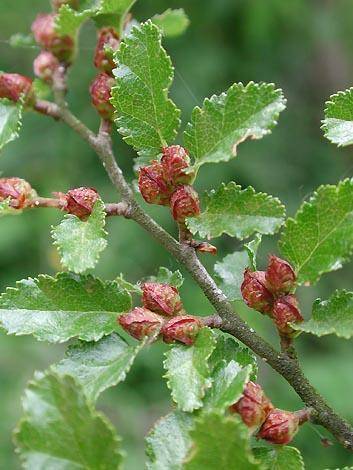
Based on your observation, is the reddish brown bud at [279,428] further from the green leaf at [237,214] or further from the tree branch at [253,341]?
the green leaf at [237,214]

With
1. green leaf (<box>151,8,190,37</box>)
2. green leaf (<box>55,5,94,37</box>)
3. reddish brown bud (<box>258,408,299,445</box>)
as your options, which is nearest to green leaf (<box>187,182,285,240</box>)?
reddish brown bud (<box>258,408,299,445</box>)

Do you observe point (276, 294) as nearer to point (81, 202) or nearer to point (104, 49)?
point (81, 202)

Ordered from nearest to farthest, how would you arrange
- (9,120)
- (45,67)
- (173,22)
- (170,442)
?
(170,442) → (9,120) → (45,67) → (173,22)

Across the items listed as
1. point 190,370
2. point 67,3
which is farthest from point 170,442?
point 67,3

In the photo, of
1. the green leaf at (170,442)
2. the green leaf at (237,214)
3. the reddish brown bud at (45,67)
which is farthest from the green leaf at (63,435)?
the reddish brown bud at (45,67)

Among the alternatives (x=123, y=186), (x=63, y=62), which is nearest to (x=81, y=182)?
(x=63, y=62)

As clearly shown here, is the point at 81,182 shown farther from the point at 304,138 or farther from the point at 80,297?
the point at 80,297
